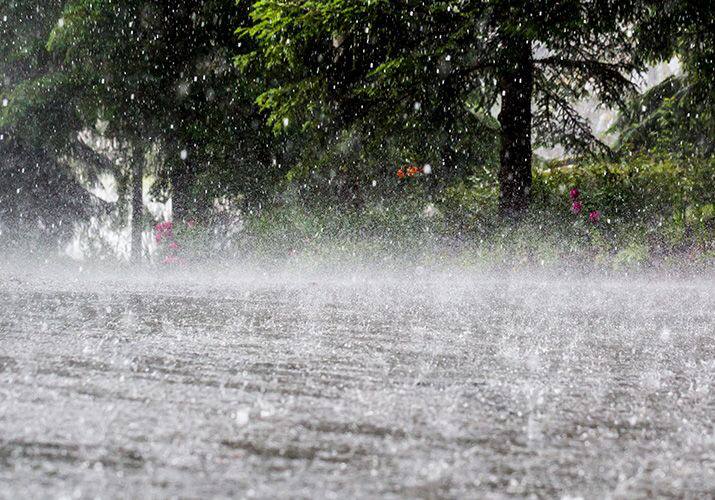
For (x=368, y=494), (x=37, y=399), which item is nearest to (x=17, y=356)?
(x=37, y=399)

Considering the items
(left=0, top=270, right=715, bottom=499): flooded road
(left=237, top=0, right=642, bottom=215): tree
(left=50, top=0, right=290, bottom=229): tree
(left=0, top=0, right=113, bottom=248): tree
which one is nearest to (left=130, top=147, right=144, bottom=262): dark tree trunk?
(left=50, top=0, right=290, bottom=229): tree

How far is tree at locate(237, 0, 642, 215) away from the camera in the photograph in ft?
27.8

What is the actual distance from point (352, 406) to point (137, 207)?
1412cm

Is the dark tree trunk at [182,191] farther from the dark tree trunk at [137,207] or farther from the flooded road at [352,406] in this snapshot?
the flooded road at [352,406]

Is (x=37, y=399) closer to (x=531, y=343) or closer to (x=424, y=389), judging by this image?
(x=424, y=389)

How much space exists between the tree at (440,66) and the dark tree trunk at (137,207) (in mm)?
4999

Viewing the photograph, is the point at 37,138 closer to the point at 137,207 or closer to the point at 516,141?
the point at 137,207

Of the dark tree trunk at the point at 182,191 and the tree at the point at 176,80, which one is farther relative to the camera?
the dark tree trunk at the point at 182,191

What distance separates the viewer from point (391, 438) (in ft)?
4.61

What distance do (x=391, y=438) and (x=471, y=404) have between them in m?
0.41

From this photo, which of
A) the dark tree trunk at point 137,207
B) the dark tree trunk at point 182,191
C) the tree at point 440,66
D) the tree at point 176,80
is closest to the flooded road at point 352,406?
the tree at point 440,66

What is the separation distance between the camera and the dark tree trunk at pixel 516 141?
9461 mm

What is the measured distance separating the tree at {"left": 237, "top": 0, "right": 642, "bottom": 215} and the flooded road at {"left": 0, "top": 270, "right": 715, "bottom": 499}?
5.33m

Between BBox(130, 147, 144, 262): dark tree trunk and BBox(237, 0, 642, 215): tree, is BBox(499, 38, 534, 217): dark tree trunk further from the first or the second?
BBox(130, 147, 144, 262): dark tree trunk
